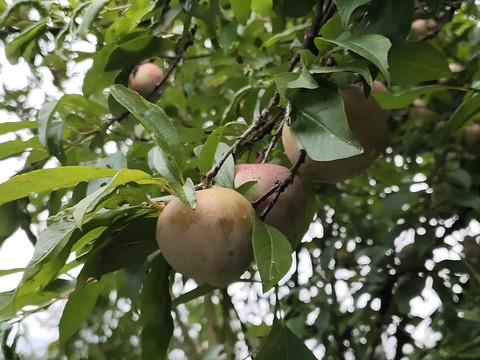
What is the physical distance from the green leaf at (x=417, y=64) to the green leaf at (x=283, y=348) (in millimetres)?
340

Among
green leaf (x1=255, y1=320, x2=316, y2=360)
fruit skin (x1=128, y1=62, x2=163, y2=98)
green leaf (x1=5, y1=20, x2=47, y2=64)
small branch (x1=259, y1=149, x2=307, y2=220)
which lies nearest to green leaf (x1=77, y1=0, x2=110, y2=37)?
green leaf (x1=5, y1=20, x2=47, y2=64)

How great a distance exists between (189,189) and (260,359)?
0.80 ft

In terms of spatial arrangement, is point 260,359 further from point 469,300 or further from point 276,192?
point 469,300

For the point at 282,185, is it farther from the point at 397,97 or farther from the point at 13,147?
the point at 13,147

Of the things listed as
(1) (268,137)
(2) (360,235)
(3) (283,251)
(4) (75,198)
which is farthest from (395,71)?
(2) (360,235)

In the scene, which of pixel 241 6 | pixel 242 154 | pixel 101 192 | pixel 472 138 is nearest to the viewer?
pixel 101 192

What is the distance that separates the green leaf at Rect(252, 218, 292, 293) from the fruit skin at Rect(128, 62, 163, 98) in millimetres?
531

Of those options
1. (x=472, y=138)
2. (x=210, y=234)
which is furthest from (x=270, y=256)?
(x=472, y=138)

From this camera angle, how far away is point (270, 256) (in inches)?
19.0

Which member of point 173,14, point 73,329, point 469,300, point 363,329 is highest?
point 173,14

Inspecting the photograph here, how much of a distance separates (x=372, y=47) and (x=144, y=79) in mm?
564

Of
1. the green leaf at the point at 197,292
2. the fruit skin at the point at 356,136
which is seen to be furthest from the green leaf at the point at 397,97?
the green leaf at the point at 197,292

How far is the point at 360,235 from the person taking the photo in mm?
1553

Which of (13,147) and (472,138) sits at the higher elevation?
(13,147)
